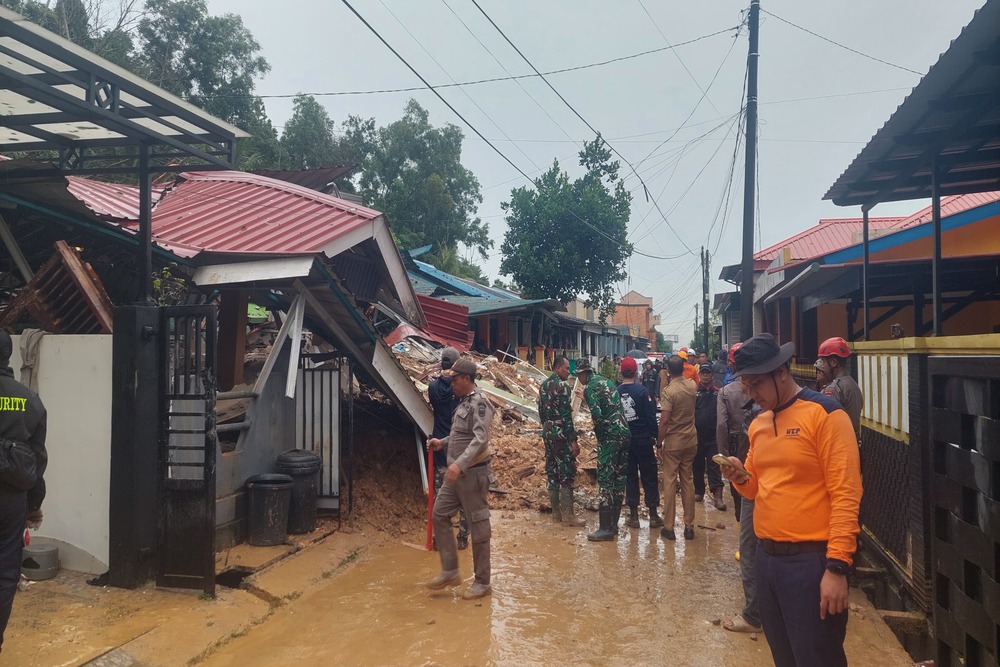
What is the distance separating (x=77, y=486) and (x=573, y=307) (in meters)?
39.3

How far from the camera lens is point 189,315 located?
18.2 feet

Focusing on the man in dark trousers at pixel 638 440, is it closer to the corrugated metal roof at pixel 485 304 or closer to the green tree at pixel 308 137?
the corrugated metal roof at pixel 485 304

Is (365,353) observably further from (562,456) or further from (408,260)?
(408,260)

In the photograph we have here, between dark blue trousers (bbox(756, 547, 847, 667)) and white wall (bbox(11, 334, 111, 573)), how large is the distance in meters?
5.02

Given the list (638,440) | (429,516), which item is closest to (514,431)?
(638,440)

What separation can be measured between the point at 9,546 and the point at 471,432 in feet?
10.5

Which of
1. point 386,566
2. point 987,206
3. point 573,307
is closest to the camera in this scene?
point 386,566

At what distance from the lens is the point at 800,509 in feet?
9.79

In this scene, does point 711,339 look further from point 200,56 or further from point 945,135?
point 945,135

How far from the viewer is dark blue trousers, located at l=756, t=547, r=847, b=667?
2.89 m

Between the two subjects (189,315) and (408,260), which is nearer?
(189,315)

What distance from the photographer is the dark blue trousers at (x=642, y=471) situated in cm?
816

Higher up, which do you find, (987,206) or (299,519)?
(987,206)

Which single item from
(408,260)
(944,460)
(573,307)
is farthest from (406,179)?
(944,460)
